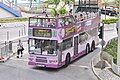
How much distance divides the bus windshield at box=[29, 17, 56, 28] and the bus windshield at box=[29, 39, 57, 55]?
106 centimetres

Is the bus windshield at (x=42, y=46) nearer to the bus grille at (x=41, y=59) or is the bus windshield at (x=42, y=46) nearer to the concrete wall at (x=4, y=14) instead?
the bus grille at (x=41, y=59)

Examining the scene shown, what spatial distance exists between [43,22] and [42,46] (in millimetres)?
1598

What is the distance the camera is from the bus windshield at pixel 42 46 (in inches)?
977

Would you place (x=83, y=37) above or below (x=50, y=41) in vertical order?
below

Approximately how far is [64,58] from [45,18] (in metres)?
3.08

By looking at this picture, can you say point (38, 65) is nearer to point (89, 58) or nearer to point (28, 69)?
point (28, 69)

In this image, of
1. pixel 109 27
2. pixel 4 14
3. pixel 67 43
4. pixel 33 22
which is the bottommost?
pixel 109 27

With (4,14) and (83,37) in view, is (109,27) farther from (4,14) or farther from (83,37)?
(83,37)

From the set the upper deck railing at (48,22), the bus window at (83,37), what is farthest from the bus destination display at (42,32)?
the bus window at (83,37)

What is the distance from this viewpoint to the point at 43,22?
82.5 ft

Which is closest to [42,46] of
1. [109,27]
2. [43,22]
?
[43,22]

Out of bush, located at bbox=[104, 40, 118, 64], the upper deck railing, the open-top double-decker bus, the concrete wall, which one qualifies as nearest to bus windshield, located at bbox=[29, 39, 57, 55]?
the open-top double-decker bus

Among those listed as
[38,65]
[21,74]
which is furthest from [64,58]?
A: [21,74]

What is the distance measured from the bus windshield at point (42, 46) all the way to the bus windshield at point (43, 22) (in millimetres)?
1063
